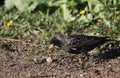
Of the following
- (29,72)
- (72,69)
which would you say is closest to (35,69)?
(29,72)

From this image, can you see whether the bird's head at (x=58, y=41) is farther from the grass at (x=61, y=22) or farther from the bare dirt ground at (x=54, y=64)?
the grass at (x=61, y=22)

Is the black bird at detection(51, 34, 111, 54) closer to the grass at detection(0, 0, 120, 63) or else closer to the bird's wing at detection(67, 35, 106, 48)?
the bird's wing at detection(67, 35, 106, 48)

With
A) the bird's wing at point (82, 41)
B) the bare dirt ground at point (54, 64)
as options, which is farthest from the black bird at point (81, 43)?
the bare dirt ground at point (54, 64)

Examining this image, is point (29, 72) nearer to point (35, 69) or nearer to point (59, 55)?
point (35, 69)

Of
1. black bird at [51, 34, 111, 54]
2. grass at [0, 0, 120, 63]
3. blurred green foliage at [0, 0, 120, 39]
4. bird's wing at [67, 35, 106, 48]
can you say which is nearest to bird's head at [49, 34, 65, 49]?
black bird at [51, 34, 111, 54]

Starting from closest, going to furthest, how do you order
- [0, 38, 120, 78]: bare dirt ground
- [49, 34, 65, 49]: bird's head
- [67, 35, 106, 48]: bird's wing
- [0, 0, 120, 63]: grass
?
1. [0, 38, 120, 78]: bare dirt ground
2. [67, 35, 106, 48]: bird's wing
3. [49, 34, 65, 49]: bird's head
4. [0, 0, 120, 63]: grass

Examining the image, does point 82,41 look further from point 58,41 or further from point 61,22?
point 61,22

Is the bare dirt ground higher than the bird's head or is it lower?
lower
